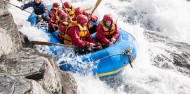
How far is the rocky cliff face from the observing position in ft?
11.8

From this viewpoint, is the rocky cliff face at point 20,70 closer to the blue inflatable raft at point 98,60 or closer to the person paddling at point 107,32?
the blue inflatable raft at point 98,60

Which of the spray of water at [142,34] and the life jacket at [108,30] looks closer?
the spray of water at [142,34]

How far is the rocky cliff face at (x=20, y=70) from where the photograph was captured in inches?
142

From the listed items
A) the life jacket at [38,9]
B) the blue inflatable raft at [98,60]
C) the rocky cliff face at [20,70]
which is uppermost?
the life jacket at [38,9]

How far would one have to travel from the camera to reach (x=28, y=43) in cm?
682

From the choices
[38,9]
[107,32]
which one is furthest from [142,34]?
[38,9]

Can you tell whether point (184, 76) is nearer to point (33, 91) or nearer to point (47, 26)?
point (47, 26)

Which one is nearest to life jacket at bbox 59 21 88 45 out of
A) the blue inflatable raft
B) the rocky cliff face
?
the blue inflatable raft

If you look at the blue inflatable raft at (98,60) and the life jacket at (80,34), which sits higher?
the life jacket at (80,34)

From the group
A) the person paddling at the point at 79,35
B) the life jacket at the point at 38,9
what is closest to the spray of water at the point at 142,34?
the life jacket at the point at 38,9

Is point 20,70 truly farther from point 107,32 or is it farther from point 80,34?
point 107,32

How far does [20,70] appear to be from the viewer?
419 cm

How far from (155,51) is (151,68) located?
1.09 meters

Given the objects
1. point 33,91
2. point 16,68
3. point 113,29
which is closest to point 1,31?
point 16,68
